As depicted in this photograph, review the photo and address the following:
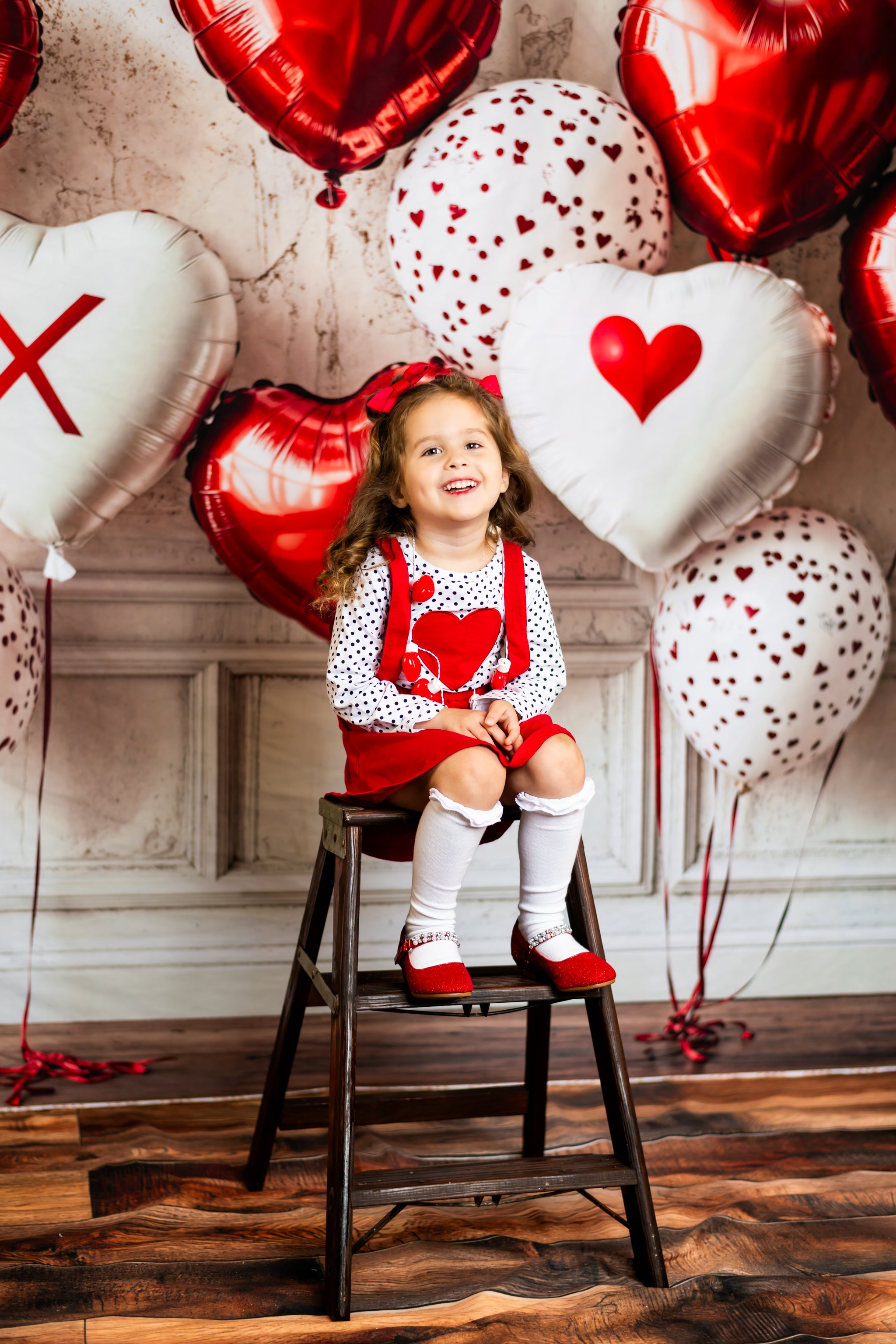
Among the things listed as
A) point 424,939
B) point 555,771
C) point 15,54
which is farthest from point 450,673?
point 15,54

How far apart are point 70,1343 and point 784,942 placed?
1227 mm

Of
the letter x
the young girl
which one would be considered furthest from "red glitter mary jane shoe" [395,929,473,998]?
the letter x

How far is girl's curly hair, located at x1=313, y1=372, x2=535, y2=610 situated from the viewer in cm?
126

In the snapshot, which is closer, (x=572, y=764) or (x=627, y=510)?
(x=572, y=764)

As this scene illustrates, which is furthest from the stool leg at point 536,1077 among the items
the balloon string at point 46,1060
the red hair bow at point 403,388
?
the red hair bow at point 403,388

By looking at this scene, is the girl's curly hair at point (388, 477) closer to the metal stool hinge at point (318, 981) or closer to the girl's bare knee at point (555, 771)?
the girl's bare knee at point (555, 771)

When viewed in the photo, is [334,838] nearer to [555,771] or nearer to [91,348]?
[555,771]

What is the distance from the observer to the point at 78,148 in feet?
5.03

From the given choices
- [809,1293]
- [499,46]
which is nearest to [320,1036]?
[809,1293]

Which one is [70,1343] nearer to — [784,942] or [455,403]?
[455,403]

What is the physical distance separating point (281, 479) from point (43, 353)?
0.34 m

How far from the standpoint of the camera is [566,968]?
115 centimetres

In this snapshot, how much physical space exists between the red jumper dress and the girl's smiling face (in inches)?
2.7

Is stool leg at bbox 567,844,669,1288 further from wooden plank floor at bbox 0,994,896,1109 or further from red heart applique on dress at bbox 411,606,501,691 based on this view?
wooden plank floor at bbox 0,994,896,1109
